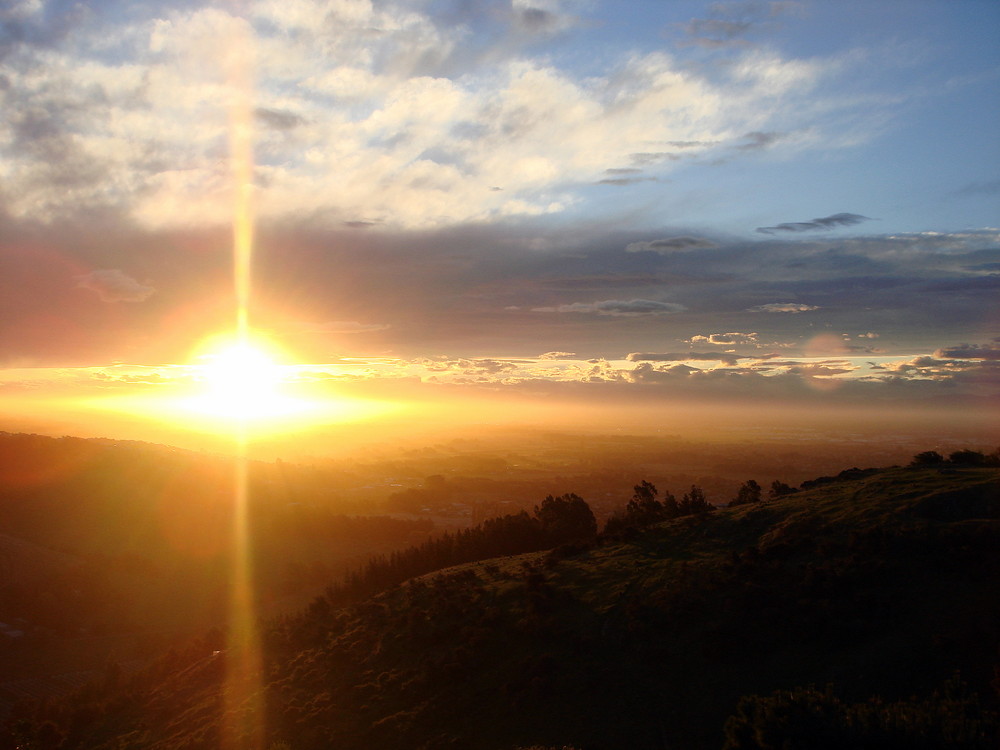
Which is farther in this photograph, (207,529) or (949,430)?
(949,430)

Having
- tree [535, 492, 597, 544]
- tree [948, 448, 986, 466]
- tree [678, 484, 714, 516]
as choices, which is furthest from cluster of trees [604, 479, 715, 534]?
tree [948, 448, 986, 466]

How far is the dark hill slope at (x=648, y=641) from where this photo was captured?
1762 centimetres

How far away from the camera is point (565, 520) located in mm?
46188

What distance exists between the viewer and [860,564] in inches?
872

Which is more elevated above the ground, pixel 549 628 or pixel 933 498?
pixel 933 498

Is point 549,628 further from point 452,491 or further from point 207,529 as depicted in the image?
point 452,491

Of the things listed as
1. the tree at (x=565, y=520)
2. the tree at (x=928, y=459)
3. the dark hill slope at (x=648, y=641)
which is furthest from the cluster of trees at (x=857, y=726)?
the tree at (x=565, y=520)

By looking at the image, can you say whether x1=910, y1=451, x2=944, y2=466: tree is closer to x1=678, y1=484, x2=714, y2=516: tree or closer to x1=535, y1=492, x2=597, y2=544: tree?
x1=678, y1=484, x2=714, y2=516: tree

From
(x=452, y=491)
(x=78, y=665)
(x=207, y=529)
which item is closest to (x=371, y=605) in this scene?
(x=78, y=665)

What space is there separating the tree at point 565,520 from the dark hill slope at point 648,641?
45.0 feet

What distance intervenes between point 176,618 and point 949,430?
145628mm

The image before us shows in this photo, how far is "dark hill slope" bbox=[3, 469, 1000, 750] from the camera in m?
17.6

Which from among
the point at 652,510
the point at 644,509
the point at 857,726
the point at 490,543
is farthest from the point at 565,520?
the point at 857,726

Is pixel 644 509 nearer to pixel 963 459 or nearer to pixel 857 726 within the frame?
pixel 963 459
